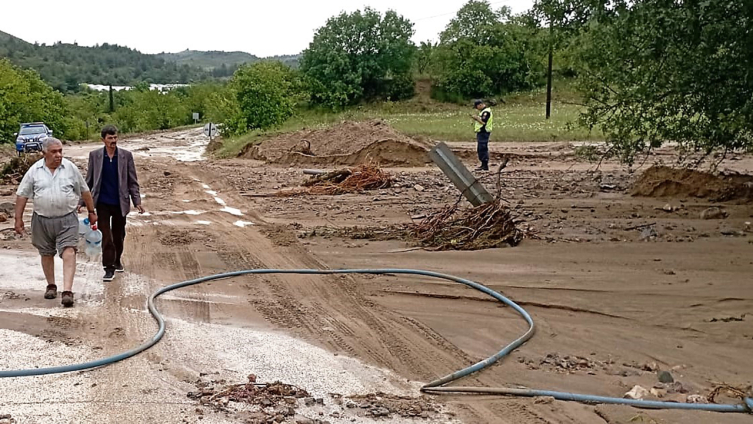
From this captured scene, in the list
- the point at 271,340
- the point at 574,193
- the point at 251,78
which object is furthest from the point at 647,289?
the point at 251,78

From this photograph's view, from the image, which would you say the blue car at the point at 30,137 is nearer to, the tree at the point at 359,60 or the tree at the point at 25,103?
the tree at the point at 25,103

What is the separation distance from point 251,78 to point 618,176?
2792cm

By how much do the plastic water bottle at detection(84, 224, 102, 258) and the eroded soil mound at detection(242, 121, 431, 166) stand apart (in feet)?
45.4

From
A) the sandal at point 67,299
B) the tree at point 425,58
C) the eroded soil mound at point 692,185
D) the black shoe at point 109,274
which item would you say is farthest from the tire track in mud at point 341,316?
the tree at point 425,58

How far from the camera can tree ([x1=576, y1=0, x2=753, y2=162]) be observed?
889 centimetres

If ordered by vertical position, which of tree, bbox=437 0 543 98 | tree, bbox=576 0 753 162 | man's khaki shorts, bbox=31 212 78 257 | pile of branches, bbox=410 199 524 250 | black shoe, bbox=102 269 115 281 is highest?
tree, bbox=437 0 543 98

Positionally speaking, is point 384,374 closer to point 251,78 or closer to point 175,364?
point 175,364

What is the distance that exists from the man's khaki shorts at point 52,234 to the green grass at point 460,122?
27.7 feet

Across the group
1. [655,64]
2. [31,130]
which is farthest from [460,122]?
[655,64]

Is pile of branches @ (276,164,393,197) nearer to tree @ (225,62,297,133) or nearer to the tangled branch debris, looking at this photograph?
the tangled branch debris

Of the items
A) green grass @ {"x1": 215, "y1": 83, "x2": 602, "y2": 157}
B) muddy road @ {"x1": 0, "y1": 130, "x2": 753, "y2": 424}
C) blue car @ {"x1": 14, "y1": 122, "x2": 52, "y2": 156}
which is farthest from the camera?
blue car @ {"x1": 14, "y1": 122, "x2": 52, "y2": 156}

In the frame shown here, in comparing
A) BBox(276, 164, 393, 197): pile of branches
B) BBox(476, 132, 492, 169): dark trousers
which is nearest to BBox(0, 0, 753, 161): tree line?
BBox(276, 164, 393, 197): pile of branches

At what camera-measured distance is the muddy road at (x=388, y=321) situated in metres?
5.13

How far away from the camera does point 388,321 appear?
7035mm
